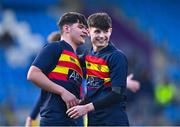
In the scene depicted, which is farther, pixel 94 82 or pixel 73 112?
pixel 94 82

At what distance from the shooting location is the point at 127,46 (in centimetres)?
1494

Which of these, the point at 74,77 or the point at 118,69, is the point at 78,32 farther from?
the point at 118,69

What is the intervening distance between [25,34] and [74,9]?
1.32 metres

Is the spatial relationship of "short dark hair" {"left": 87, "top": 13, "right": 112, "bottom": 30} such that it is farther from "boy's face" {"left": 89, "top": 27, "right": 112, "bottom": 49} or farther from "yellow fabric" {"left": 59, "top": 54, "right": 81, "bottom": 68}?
"yellow fabric" {"left": 59, "top": 54, "right": 81, "bottom": 68}

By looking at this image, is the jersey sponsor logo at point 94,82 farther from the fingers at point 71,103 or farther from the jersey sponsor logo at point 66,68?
the fingers at point 71,103

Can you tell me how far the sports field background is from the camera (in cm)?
1280

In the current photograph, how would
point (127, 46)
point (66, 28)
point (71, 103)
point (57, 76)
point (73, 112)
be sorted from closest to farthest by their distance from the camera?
point (73, 112) → point (71, 103) → point (57, 76) → point (66, 28) → point (127, 46)

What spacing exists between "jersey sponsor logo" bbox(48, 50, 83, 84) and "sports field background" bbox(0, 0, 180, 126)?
7157 millimetres

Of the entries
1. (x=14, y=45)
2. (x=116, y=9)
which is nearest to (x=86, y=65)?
(x=14, y=45)

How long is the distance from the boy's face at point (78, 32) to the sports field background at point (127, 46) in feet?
23.4

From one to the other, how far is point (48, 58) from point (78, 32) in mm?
375

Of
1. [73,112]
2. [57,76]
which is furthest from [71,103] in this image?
[57,76]

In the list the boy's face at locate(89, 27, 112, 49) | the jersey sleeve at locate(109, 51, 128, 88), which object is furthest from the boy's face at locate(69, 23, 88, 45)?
the jersey sleeve at locate(109, 51, 128, 88)

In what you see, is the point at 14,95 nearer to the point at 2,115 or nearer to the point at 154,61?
the point at 2,115
